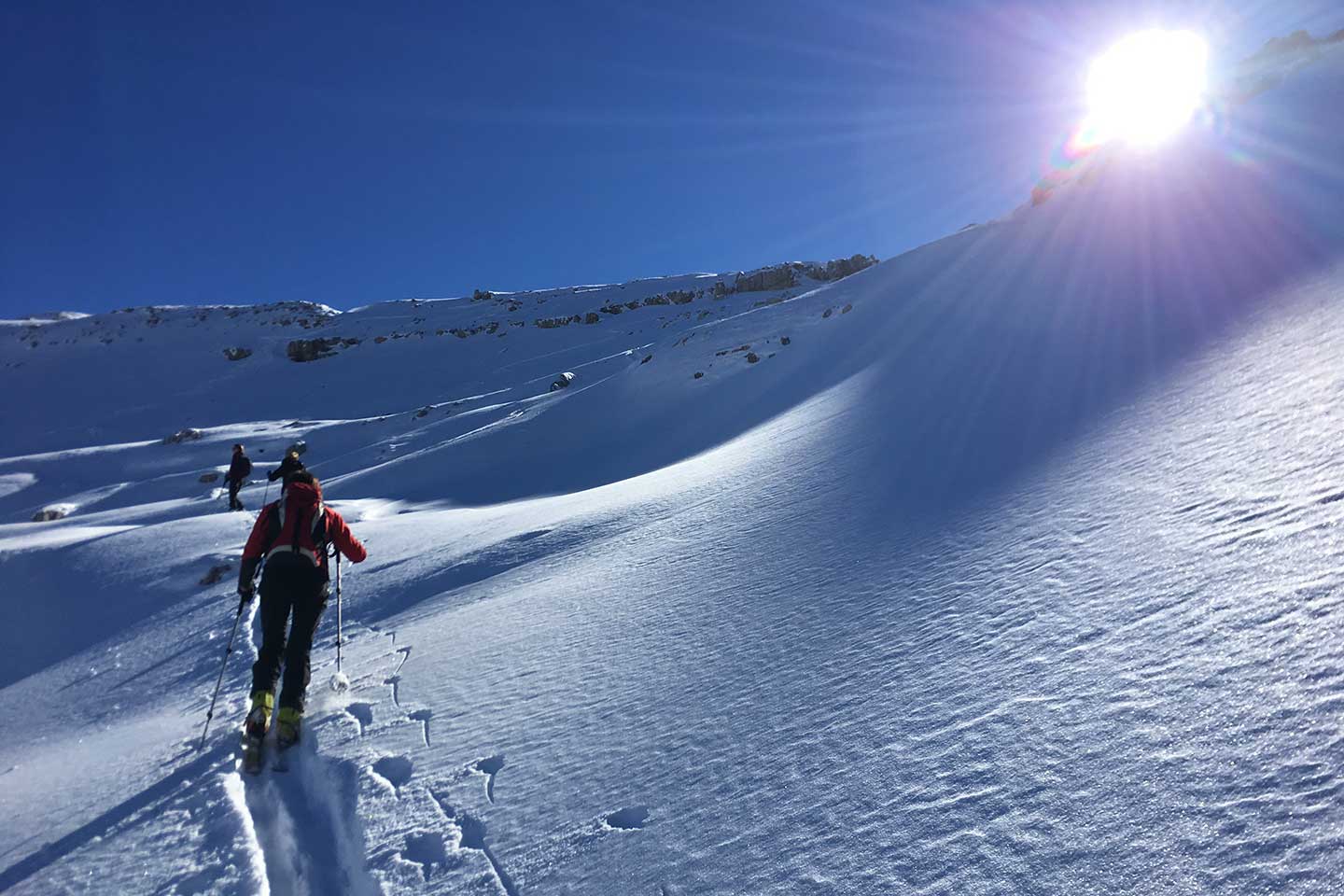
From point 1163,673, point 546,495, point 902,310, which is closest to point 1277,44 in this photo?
point 902,310

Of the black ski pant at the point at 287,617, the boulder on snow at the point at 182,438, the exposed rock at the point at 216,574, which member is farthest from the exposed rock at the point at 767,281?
the black ski pant at the point at 287,617

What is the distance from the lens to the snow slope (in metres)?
1.82

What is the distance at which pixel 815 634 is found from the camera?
3248mm

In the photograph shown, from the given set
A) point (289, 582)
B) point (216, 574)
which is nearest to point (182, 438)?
point (216, 574)

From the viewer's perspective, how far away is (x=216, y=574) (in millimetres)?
8672

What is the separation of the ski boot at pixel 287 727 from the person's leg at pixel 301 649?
3 cm

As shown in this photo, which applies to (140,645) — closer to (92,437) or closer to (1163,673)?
(1163,673)

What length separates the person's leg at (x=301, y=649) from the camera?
3.96 m

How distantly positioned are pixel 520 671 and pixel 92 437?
108 ft

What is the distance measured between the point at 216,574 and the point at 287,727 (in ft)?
19.8

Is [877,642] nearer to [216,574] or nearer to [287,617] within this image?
[287,617]

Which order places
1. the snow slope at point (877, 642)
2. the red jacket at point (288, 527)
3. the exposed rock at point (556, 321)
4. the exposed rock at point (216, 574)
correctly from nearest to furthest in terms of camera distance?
the snow slope at point (877, 642)
the red jacket at point (288, 527)
the exposed rock at point (216, 574)
the exposed rock at point (556, 321)

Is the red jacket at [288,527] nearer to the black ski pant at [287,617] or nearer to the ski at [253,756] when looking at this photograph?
the black ski pant at [287,617]

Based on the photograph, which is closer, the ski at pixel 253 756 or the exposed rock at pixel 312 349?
the ski at pixel 253 756
